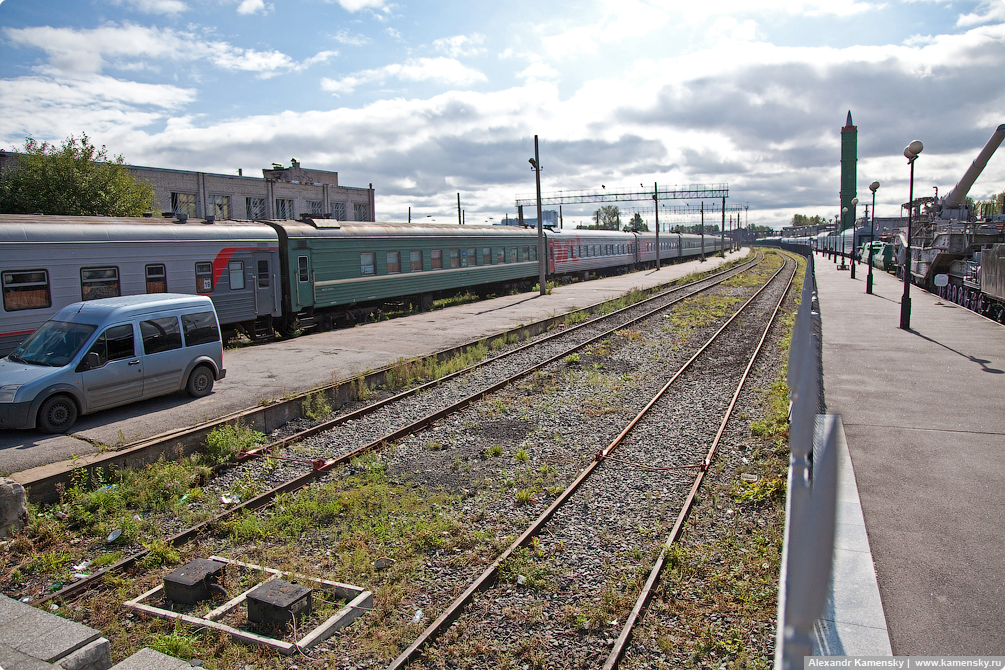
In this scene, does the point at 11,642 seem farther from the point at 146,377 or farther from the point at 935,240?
the point at 935,240

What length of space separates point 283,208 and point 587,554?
164 feet

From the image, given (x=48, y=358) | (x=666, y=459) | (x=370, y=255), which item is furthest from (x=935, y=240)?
(x=48, y=358)

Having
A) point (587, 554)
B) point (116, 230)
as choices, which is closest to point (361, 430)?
point (587, 554)

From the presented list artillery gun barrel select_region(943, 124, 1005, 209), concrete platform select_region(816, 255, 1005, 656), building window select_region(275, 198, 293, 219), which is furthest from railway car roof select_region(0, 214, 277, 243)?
building window select_region(275, 198, 293, 219)

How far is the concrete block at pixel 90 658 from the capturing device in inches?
156

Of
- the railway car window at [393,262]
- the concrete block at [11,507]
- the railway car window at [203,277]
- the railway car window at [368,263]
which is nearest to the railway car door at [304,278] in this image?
the railway car window at [368,263]

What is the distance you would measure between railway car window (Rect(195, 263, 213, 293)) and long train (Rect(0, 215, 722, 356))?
0.02m

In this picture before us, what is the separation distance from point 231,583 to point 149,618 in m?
0.66

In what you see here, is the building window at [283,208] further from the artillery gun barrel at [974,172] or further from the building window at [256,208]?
the artillery gun barrel at [974,172]

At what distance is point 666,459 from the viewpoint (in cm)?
839

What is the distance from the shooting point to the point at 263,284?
1645 centimetres

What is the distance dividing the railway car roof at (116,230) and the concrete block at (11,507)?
273 inches

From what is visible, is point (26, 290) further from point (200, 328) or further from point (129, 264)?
point (200, 328)

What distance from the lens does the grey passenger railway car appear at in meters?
11.4
